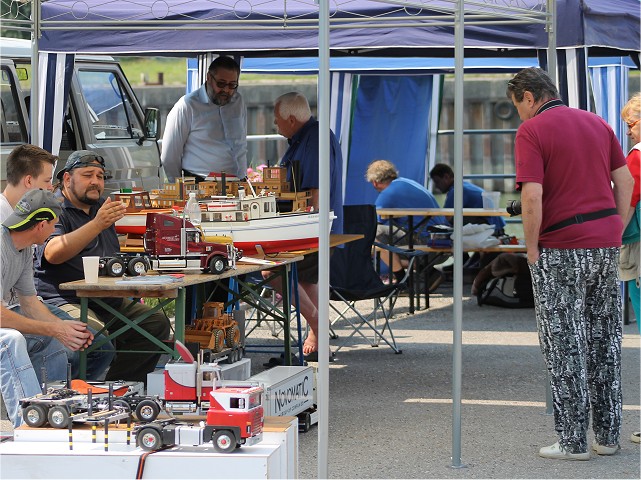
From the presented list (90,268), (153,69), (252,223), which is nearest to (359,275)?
(252,223)

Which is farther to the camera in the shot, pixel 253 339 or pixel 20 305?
pixel 253 339

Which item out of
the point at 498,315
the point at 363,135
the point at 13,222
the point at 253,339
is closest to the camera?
the point at 13,222

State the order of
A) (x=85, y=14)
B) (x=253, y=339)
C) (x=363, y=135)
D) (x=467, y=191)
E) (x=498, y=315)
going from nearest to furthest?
(x=85, y=14)
(x=253, y=339)
(x=498, y=315)
(x=467, y=191)
(x=363, y=135)

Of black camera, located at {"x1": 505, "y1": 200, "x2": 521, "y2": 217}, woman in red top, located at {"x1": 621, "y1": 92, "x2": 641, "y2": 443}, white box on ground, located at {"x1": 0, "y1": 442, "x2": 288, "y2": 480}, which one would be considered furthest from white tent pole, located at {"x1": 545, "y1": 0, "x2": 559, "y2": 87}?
white box on ground, located at {"x1": 0, "y1": 442, "x2": 288, "y2": 480}

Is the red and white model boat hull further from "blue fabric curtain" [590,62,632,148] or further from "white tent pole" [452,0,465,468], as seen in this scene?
"blue fabric curtain" [590,62,632,148]

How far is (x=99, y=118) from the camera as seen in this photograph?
10359mm

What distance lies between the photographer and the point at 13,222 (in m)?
5.06

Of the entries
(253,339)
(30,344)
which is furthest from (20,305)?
(253,339)

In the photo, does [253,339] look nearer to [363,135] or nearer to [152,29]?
[152,29]

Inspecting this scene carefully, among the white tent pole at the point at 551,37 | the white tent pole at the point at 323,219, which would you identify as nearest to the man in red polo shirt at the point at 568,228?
the white tent pole at the point at 551,37

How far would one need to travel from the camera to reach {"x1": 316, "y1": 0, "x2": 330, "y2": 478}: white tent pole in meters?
4.03

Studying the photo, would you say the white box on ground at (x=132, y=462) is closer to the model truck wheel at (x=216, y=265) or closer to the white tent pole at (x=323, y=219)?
the white tent pole at (x=323, y=219)

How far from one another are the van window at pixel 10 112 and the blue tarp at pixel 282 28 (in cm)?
179

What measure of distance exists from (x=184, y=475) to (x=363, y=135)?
396 inches
